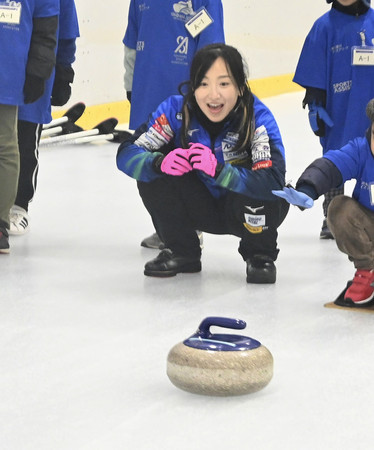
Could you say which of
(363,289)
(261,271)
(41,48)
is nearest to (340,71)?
(261,271)

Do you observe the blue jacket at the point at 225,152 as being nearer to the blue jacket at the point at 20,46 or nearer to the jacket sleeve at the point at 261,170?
the jacket sleeve at the point at 261,170

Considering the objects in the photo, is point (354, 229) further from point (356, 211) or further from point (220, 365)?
point (220, 365)

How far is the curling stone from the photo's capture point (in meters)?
2.16

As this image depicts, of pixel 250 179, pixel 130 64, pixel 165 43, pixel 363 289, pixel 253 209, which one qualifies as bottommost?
pixel 363 289

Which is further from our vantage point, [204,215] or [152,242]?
[152,242]

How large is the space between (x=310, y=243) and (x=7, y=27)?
1336 mm

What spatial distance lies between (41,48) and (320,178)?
1319 mm

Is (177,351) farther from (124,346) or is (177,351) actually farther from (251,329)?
(251,329)

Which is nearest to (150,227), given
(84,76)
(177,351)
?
(177,351)

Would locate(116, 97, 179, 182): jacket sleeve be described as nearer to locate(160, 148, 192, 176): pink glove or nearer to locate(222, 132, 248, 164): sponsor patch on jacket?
locate(160, 148, 192, 176): pink glove

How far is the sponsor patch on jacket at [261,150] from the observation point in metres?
3.26

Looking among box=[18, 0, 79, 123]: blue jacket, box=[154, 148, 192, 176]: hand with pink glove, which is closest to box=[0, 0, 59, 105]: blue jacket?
box=[18, 0, 79, 123]: blue jacket

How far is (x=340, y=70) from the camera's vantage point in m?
3.90

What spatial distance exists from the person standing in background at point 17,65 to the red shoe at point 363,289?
1.31 m
